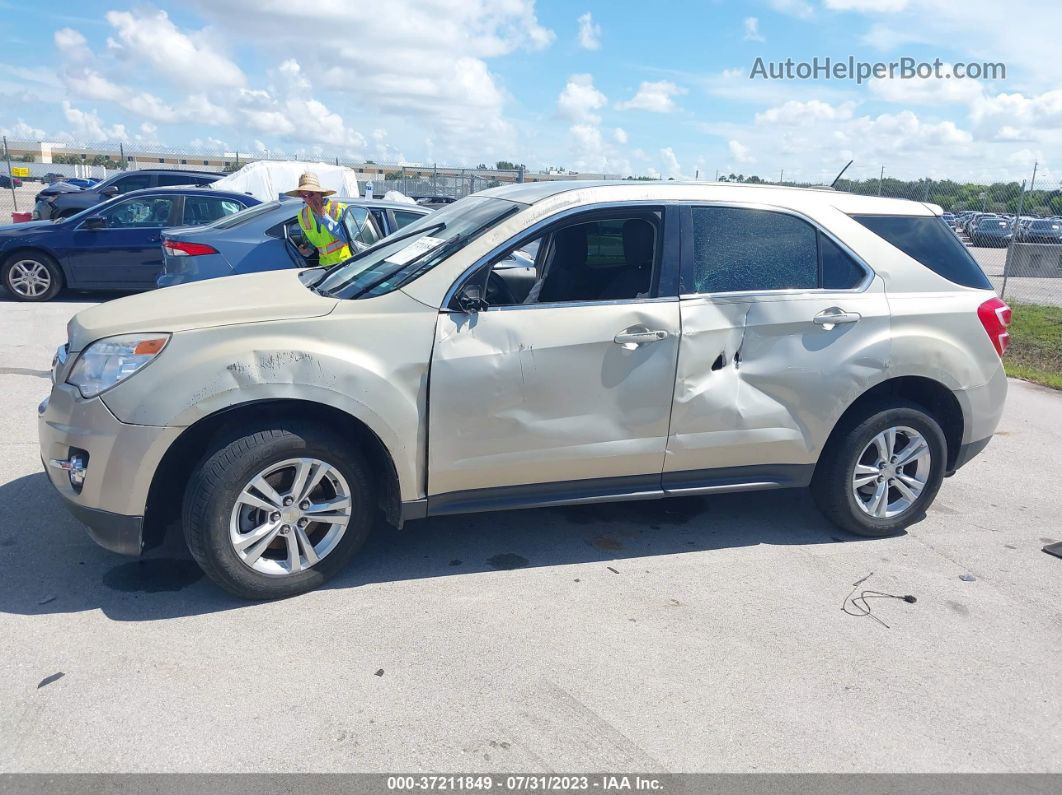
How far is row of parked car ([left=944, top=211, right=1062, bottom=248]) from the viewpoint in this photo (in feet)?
78.1

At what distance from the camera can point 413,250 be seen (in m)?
4.36

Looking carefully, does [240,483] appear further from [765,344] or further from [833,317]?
[833,317]

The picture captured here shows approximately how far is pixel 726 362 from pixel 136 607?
2.95 metres

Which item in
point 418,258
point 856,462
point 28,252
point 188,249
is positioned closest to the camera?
point 418,258

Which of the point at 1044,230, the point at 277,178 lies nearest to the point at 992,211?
the point at 1044,230

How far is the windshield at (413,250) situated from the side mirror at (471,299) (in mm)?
210

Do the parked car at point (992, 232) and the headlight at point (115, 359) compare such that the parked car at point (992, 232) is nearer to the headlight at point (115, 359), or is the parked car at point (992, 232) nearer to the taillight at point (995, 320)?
the taillight at point (995, 320)

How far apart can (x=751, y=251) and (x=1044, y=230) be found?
2368 centimetres

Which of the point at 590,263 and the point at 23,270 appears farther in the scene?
the point at 23,270

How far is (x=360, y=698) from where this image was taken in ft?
10.4

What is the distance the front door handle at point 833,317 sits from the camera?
4434 millimetres

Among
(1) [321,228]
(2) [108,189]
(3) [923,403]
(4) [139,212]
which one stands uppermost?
(2) [108,189]

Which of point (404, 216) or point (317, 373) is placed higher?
point (404, 216)

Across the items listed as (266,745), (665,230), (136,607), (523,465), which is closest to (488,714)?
(266,745)
